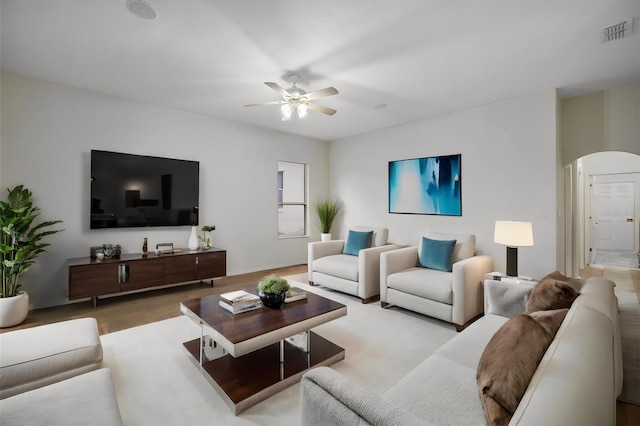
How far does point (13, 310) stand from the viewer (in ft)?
10.1

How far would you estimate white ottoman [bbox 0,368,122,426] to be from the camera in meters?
1.20

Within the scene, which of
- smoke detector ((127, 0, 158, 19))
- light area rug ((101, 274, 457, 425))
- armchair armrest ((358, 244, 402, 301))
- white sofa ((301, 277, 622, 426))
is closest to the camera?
white sofa ((301, 277, 622, 426))

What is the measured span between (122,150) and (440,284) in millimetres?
4432

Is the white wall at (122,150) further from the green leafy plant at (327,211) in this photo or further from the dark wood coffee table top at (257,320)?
the dark wood coffee table top at (257,320)

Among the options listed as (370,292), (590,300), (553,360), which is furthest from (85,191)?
(590,300)

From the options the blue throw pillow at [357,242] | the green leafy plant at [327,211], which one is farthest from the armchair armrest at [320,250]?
the green leafy plant at [327,211]

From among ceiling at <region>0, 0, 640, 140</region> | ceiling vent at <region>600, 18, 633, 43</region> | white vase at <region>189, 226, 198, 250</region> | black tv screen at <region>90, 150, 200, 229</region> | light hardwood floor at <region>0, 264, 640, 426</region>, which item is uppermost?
ceiling at <region>0, 0, 640, 140</region>

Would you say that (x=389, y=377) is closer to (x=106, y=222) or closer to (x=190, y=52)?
(x=190, y=52)

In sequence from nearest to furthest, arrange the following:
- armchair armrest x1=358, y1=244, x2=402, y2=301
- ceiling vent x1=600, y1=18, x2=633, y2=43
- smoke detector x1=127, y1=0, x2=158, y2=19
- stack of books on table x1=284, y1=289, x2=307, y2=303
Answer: smoke detector x1=127, y1=0, x2=158, y2=19 → ceiling vent x1=600, y1=18, x2=633, y2=43 → stack of books on table x1=284, y1=289, x2=307, y2=303 → armchair armrest x1=358, y1=244, x2=402, y2=301

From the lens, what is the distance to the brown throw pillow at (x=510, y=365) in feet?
3.11

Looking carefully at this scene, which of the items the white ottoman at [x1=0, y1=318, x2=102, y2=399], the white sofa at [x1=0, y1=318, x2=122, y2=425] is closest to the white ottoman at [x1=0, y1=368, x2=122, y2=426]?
the white sofa at [x1=0, y1=318, x2=122, y2=425]

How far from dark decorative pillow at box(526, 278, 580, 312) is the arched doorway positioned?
514 cm

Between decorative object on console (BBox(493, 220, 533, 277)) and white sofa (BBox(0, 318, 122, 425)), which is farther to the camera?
decorative object on console (BBox(493, 220, 533, 277))

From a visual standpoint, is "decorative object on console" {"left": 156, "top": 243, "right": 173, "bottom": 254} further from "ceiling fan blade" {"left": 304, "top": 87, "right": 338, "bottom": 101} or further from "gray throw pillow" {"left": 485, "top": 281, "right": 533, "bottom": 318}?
"gray throw pillow" {"left": 485, "top": 281, "right": 533, "bottom": 318}
